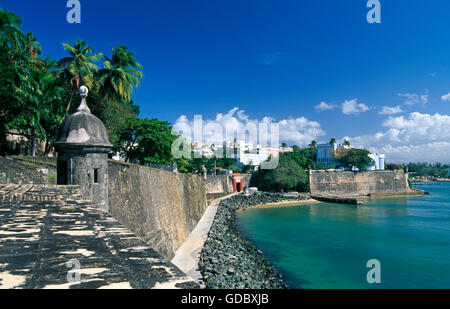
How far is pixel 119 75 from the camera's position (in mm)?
21391

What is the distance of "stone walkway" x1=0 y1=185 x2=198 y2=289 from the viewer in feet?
6.14

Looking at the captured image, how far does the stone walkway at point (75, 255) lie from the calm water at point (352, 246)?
457 inches

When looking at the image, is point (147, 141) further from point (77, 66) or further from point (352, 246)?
point (352, 246)

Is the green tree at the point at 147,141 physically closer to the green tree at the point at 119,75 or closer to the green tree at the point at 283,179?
the green tree at the point at 119,75

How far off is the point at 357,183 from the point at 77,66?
177 ft

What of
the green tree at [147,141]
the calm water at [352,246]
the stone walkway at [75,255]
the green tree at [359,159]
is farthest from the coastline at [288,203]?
the stone walkway at [75,255]

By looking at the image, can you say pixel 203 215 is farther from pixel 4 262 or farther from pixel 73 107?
pixel 4 262

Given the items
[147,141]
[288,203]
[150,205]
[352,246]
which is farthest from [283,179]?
[150,205]

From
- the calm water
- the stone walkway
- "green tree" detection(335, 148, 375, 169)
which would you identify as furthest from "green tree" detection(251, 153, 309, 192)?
the stone walkway

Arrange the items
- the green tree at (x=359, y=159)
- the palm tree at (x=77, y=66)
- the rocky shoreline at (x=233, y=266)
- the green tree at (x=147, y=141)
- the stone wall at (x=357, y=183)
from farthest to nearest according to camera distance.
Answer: the green tree at (x=359, y=159) < the stone wall at (x=357, y=183) < the green tree at (x=147, y=141) < the palm tree at (x=77, y=66) < the rocky shoreline at (x=233, y=266)

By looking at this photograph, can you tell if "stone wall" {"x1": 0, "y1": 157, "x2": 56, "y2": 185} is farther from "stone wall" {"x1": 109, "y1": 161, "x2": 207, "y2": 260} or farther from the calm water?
the calm water

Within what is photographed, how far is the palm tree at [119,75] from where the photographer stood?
21.2 m

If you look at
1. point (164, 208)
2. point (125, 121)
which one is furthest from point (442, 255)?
point (125, 121)
